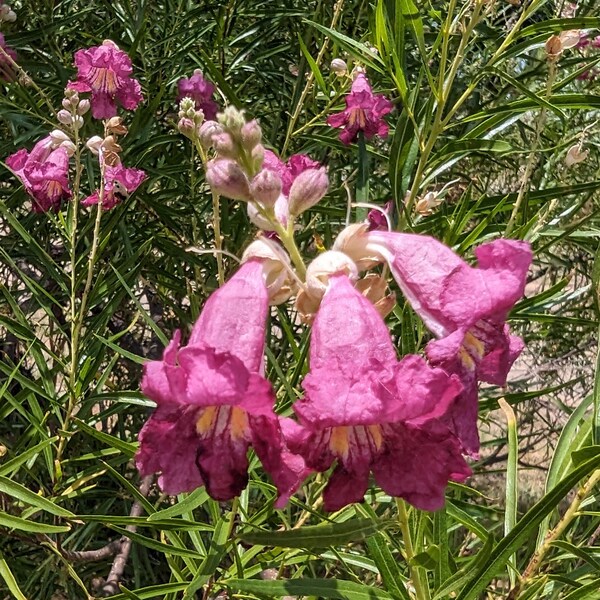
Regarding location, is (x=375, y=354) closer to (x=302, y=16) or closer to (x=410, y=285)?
(x=410, y=285)

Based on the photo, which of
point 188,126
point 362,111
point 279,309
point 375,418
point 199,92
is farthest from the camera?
point 199,92

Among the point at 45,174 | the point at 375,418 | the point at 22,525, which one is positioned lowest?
the point at 22,525

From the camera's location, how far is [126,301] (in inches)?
100

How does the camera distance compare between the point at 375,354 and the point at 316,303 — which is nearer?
the point at 375,354

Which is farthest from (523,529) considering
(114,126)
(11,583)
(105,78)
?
(105,78)

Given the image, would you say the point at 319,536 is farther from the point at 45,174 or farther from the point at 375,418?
the point at 45,174

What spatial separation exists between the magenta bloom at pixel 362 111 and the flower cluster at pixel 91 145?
1.79ft

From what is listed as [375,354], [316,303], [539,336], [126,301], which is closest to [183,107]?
[316,303]

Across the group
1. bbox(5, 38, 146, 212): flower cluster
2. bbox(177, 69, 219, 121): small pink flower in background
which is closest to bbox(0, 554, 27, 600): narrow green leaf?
bbox(5, 38, 146, 212): flower cluster

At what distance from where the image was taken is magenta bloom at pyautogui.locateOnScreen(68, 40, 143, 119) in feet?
6.65

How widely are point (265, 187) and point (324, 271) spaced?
0.41 ft

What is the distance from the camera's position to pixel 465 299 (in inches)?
33.0

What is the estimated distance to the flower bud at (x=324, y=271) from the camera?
87 cm

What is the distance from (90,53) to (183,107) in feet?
2.50
